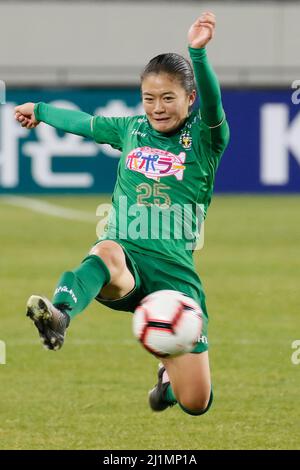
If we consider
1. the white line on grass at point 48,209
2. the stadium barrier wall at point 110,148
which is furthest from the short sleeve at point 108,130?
the stadium barrier wall at point 110,148

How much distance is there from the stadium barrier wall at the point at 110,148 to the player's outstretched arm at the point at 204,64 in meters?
14.1

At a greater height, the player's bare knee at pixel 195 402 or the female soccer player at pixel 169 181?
the female soccer player at pixel 169 181

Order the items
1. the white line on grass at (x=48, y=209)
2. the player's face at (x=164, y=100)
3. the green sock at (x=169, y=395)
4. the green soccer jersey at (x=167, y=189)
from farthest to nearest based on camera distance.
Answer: the white line on grass at (x=48, y=209)
the green sock at (x=169, y=395)
the green soccer jersey at (x=167, y=189)
the player's face at (x=164, y=100)

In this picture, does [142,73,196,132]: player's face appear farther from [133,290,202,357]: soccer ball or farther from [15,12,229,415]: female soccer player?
[133,290,202,357]: soccer ball

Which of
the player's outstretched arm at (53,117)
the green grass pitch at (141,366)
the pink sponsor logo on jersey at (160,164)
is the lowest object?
the green grass pitch at (141,366)

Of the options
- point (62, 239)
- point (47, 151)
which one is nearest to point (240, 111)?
point (47, 151)

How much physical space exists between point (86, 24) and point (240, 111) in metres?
6.52

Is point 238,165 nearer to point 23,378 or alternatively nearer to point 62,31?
point 62,31
